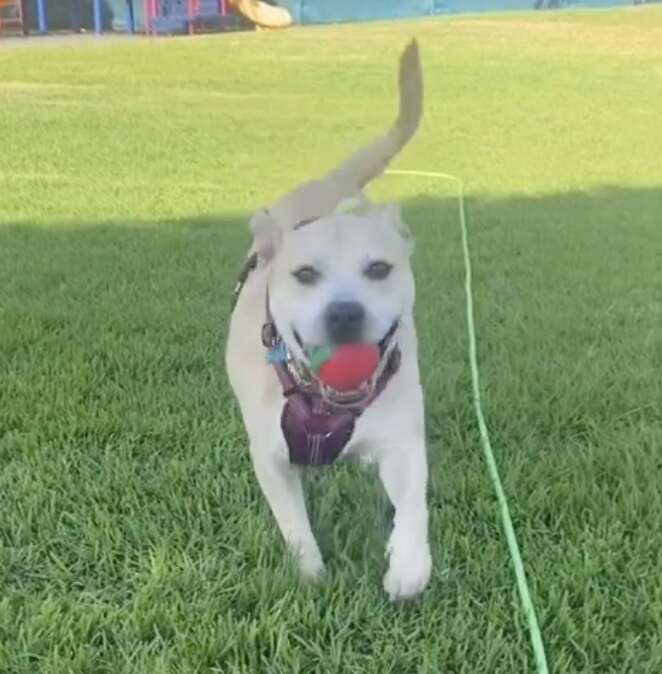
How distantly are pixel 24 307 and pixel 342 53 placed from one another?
51.2ft

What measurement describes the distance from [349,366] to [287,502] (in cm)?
37

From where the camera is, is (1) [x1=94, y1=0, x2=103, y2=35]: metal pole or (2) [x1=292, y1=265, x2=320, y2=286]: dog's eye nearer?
(2) [x1=292, y1=265, x2=320, y2=286]: dog's eye

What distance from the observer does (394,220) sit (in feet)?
8.70

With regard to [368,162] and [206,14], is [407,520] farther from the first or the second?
[206,14]

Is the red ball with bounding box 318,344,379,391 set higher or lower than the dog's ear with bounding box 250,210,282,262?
lower

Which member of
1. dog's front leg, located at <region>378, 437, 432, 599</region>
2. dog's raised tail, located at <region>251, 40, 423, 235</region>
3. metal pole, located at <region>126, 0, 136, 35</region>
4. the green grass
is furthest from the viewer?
metal pole, located at <region>126, 0, 136, 35</region>

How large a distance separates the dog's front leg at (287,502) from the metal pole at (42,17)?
2360 cm

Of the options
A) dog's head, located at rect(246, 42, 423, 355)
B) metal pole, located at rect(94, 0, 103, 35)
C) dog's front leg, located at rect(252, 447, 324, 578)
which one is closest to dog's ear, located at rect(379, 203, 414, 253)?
dog's head, located at rect(246, 42, 423, 355)

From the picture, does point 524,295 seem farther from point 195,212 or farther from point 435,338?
point 195,212

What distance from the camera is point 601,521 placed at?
2.67 m

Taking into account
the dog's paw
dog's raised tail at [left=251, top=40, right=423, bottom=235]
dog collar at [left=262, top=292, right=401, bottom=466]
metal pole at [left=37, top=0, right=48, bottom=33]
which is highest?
dog's raised tail at [left=251, top=40, right=423, bottom=235]

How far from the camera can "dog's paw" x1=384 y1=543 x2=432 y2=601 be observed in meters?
2.34

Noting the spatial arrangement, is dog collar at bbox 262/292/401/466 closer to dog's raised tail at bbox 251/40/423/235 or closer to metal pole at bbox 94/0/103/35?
dog's raised tail at bbox 251/40/423/235

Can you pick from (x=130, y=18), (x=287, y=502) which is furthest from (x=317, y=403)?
(x=130, y=18)
